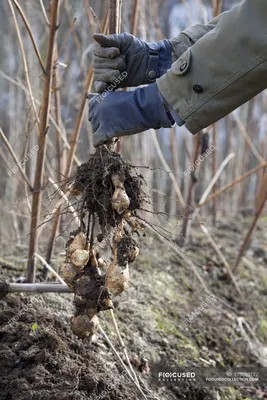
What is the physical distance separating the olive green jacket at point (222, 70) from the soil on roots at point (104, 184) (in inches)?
10.5

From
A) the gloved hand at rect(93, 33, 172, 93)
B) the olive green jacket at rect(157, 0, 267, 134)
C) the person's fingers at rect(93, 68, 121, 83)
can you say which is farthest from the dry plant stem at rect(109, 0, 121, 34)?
the olive green jacket at rect(157, 0, 267, 134)

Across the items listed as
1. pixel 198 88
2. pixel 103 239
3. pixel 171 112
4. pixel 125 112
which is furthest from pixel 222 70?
pixel 103 239

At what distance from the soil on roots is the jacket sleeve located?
59cm

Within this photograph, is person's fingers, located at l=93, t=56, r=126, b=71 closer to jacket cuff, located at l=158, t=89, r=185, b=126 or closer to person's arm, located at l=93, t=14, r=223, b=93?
person's arm, located at l=93, t=14, r=223, b=93

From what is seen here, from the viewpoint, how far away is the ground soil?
1640 mm

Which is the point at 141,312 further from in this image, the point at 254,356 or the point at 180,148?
the point at 180,148

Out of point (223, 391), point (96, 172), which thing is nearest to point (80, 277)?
point (96, 172)

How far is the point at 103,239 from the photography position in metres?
1.66

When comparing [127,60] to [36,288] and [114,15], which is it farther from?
[36,288]

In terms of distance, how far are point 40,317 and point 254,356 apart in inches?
48.3

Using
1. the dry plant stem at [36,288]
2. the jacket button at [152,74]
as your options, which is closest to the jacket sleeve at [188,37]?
the jacket button at [152,74]

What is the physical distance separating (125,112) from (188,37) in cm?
61

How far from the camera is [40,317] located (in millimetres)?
1873

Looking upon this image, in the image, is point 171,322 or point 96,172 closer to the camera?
point 96,172
